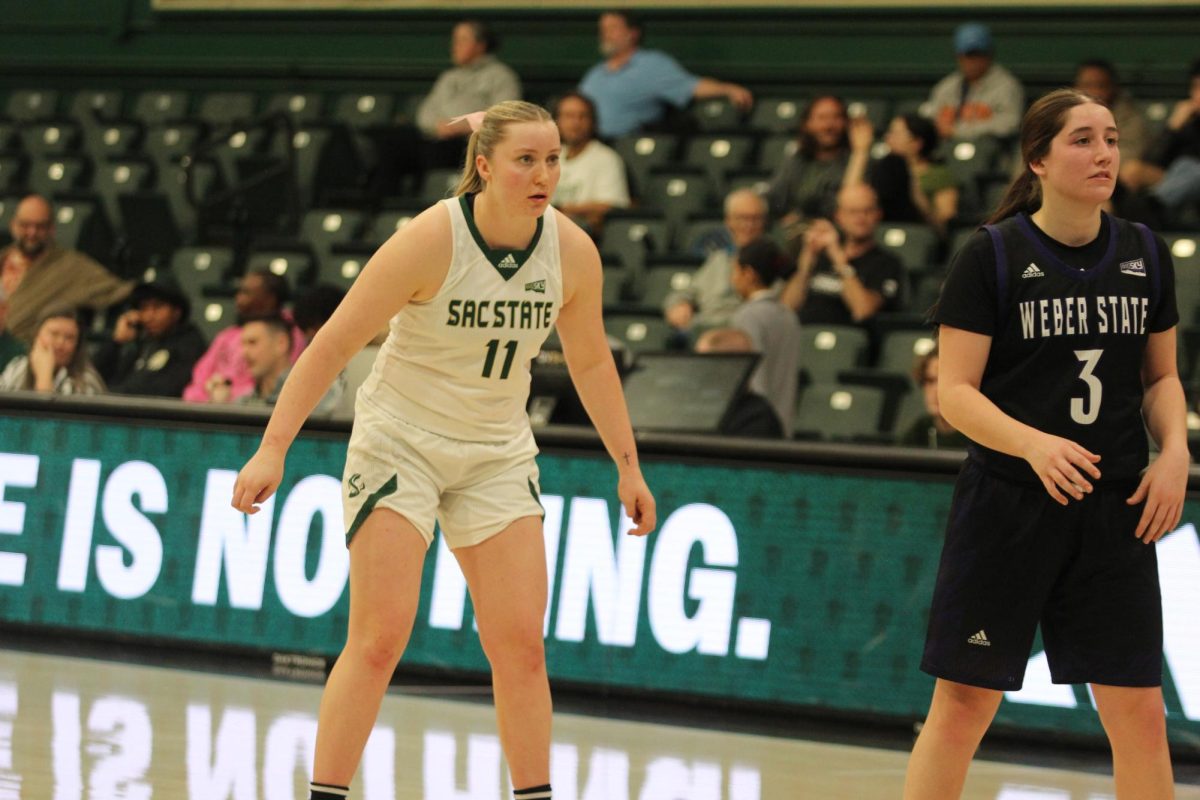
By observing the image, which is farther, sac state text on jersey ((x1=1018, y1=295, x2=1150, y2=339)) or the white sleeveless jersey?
the white sleeveless jersey

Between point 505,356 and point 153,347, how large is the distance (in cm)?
673

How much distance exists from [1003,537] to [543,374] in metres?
4.19

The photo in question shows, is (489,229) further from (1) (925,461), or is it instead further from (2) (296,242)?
(2) (296,242)

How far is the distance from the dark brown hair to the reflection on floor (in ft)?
7.24

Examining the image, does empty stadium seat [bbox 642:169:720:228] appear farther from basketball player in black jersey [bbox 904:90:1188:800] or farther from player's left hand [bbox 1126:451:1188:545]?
player's left hand [bbox 1126:451:1188:545]

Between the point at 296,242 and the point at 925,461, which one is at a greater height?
the point at 296,242

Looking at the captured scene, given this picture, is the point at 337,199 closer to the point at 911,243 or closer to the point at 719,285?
the point at 719,285

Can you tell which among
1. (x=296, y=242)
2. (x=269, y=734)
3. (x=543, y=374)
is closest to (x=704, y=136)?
(x=296, y=242)

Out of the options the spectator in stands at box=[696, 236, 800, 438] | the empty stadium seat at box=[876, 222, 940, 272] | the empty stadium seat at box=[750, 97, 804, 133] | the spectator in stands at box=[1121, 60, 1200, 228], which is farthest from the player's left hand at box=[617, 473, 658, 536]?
the empty stadium seat at box=[750, 97, 804, 133]

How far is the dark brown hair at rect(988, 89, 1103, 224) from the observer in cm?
428

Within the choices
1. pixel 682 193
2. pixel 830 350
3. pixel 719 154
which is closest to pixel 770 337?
pixel 830 350

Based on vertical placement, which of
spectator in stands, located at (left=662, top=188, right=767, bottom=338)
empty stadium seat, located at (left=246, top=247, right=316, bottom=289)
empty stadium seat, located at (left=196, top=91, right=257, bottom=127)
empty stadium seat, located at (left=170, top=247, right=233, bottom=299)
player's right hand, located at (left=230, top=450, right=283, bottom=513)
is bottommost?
player's right hand, located at (left=230, top=450, right=283, bottom=513)

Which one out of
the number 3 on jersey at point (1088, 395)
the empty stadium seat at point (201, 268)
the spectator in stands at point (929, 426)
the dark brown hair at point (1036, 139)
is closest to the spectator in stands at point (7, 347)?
the empty stadium seat at point (201, 268)

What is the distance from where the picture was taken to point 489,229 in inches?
182
